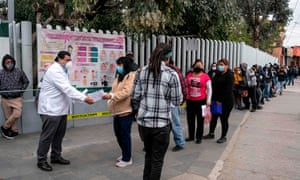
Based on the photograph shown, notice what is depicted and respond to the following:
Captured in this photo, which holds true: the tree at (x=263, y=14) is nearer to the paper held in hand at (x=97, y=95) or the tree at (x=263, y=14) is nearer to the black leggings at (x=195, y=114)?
the black leggings at (x=195, y=114)

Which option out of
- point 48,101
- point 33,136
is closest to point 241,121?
point 33,136

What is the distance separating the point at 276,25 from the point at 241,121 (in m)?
18.1

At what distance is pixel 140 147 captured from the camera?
5863 millimetres

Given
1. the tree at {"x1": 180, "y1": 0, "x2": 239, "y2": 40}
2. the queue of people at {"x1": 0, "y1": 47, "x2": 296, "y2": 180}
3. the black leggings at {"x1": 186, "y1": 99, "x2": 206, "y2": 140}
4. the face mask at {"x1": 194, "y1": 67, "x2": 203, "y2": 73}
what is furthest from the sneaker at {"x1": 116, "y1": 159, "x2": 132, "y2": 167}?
the tree at {"x1": 180, "y1": 0, "x2": 239, "y2": 40}

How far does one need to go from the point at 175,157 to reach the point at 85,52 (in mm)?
3398

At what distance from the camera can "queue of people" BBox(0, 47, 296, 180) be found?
3.50 m

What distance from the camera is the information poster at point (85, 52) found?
21.9 ft

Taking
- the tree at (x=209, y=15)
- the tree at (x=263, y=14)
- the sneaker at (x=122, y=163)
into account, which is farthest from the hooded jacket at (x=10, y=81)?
the tree at (x=263, y=14)

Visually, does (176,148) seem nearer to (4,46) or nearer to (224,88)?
(224,88)

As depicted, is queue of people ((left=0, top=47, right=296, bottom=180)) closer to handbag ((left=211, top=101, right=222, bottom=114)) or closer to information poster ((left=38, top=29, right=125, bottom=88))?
handbag ((left=211, top=101, right=222, bottom=114))

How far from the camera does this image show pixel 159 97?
3.47 m

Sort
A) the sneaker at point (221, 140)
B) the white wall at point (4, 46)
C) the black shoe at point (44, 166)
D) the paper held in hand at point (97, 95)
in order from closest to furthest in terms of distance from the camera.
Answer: the paper held in hand at point (97, 95) → the black shoe at point (44, 166) → the sneaker at point (221, 140) → the white wall at point (4, 46)

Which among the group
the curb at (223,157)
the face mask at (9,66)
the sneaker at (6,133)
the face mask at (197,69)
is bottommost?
the curb at (223,157)

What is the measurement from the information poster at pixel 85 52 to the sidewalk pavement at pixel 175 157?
3.72ft
